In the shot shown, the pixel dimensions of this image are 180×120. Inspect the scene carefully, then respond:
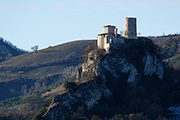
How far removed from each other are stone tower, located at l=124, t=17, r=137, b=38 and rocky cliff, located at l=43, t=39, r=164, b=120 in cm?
305

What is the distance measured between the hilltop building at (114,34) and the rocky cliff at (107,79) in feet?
6.46

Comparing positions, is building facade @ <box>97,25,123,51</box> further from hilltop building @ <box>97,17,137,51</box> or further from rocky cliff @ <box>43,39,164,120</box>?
rocky cliff @ <box>43,39,164,120</box>

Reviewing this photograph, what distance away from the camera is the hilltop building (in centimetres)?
11219

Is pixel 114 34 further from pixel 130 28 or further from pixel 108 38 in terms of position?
pixel 108 38

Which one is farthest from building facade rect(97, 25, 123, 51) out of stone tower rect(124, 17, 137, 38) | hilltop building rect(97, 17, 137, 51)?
stone tower rect(124, 17, 137, 38)

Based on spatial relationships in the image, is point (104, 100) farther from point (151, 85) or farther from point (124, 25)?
point (124, 25)

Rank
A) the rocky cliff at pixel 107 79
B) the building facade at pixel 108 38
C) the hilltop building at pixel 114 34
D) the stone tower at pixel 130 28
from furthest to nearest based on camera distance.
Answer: the stone tower at pixel 130 28
the hilltop building at pixel 114 34
the building facade at pixel 108 38
the rocky cliff at pixel 107 79

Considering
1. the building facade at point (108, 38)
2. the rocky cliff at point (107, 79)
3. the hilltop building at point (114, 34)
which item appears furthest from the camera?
the hilltop building at point (114, 34)

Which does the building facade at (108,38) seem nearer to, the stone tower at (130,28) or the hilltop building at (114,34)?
the hilltop building at (114,34)

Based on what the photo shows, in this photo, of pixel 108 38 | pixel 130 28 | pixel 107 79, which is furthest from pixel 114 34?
pixel 107 79

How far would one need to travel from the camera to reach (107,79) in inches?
4259

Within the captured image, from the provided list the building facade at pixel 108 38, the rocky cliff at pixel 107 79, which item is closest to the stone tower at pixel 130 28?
the rocky cliff at pixel 107 79

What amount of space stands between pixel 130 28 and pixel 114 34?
4.91 metres

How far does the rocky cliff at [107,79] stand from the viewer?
103688 millimetres
